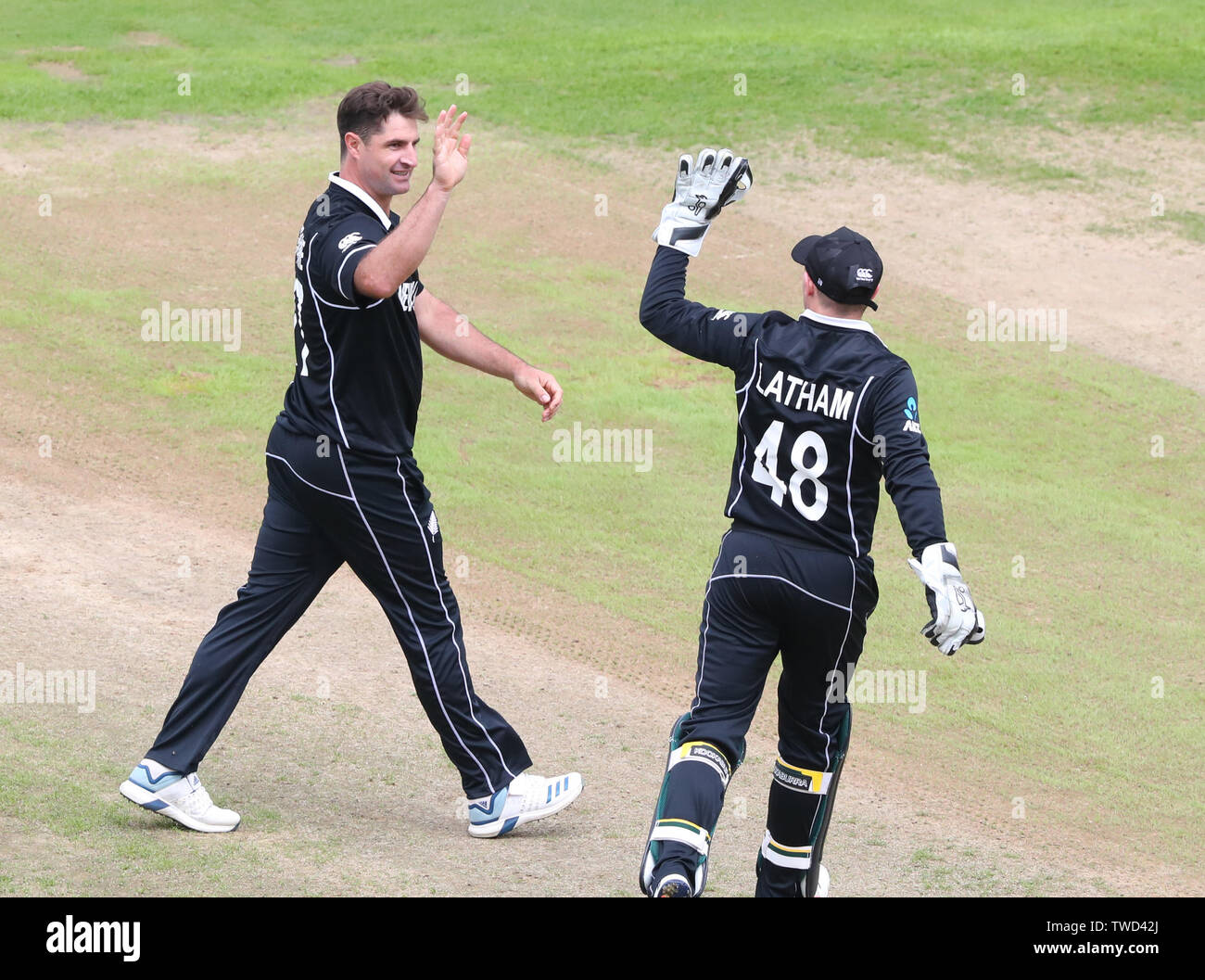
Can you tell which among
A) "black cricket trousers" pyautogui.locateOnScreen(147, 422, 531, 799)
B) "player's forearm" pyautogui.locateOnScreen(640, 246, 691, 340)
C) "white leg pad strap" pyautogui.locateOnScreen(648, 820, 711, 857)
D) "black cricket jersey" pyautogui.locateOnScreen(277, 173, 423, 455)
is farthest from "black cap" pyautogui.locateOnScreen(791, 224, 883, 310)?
"white leg pad strap" pyautogui.locateOnScreen(648, 820, 711, 857)

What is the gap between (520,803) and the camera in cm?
509

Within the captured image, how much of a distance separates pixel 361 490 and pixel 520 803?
47.5 inches

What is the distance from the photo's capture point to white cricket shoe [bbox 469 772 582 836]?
5043 mm

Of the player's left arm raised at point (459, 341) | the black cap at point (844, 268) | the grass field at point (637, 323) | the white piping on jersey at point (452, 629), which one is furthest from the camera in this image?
the grass field at point (637, 323)

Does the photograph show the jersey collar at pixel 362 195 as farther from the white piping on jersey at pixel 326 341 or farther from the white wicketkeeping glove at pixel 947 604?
the white wicketkeeping glove at pixel 947 604

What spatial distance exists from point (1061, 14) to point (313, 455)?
1733 centimetres

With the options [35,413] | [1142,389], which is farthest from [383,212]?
[1142,389]

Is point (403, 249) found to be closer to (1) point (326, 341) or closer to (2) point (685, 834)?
(1) point (326, 341)

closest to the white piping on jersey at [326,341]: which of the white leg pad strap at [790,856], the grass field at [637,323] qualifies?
the grass field at [637,323]

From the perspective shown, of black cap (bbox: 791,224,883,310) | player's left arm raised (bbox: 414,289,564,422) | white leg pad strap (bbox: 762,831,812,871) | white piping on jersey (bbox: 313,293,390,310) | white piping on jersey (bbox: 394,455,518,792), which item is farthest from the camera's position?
player's left arm raised (bbox: 414,289,564,422)

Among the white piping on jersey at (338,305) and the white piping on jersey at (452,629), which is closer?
the white piping on jersey at (338,305)

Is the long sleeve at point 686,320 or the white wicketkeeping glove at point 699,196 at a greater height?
the white wicketkeeping glove at point 699,196

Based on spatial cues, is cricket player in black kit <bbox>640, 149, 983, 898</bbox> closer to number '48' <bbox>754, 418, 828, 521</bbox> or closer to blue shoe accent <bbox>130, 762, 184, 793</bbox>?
number '48' <bbox>754, 418, 828, 521</bbox>

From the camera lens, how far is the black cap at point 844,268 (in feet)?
14.1
